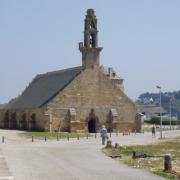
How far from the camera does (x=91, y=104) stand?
68.7m

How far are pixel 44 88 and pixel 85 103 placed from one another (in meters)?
9.54

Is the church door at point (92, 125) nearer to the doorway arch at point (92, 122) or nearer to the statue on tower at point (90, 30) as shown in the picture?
the doorway arch at point (92, 122)

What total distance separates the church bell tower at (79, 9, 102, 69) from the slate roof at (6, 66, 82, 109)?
1738 millimetres

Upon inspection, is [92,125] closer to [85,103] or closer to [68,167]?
[85,103]

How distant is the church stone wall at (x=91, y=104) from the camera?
218 ft

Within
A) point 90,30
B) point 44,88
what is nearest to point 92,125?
point 44,88

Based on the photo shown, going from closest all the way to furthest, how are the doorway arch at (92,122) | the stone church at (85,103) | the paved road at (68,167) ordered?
the paved road at (68,167) < the stone church at (85,103) < the doorway arch at (92,122)

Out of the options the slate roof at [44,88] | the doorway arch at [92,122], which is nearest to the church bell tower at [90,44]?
the slate roof at [44,88]

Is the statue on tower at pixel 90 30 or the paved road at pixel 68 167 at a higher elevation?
the statue on tower at pixel 90 30

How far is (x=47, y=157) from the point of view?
3175 centimetres

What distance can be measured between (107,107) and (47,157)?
3852 centimetres

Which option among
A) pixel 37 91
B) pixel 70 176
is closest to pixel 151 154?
pixel 70 176

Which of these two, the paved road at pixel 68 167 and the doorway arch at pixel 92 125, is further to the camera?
the doorway arch at pixel 92 125

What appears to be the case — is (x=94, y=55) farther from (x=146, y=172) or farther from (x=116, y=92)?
(x=146, y=172)
